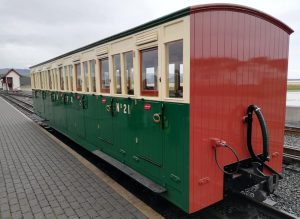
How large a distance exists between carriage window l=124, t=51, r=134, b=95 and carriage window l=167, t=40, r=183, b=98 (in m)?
1.06

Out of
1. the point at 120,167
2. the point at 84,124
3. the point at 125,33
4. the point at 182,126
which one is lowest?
the point at 120,167

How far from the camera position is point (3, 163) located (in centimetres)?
624

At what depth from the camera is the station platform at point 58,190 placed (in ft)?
12.7

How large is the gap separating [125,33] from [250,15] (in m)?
2.01

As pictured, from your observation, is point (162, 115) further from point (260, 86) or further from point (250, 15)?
point (250, 15)

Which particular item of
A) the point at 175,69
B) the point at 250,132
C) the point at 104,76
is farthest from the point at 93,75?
the point at 250,132

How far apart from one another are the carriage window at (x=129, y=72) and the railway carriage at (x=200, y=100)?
0.06 feet

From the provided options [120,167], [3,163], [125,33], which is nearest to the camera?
[125,33]

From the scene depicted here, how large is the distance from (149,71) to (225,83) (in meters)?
1.19

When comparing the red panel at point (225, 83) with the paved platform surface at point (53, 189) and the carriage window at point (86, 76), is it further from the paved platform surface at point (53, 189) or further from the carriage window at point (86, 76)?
the carriage window at point (86, 76)

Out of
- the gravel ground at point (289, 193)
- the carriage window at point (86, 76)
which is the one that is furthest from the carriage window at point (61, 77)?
the gravel ground at point (289, 193)

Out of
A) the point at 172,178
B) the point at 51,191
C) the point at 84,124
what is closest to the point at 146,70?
the point at 172,178

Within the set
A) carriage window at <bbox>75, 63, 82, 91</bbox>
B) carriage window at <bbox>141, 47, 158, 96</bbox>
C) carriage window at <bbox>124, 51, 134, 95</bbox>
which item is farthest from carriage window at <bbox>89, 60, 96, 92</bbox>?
carriage window at <bbox>141, 47, 158, 96</bbox>

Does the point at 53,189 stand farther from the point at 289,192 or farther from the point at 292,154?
the point at 292,154
